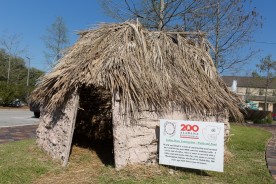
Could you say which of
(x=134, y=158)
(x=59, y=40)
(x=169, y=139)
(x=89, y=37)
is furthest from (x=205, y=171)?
(x=59, y=40)

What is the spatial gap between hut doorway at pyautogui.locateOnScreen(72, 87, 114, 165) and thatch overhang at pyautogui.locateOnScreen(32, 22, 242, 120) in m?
2.27

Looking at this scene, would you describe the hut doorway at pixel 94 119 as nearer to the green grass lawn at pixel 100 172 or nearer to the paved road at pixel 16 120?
the green grass lawn at pixel 100 172

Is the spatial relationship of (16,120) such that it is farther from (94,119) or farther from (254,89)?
(254,89)

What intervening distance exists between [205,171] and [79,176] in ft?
8.21

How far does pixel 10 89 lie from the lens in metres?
29.6

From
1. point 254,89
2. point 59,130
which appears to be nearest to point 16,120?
point 59,130

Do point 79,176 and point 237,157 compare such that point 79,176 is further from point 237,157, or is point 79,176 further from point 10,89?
point 10,89

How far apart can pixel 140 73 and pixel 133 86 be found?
0.39 m

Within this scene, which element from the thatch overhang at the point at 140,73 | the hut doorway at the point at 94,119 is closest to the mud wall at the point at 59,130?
the thatch overhang at the point at 140,73

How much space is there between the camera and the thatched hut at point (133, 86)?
20.8 feet

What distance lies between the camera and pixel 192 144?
6055mm

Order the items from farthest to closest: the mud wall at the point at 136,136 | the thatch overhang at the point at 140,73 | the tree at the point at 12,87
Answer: the tree at the point at 12,87, the thatch overhang at the point at 140,73, the mud wall at the point at 136,136

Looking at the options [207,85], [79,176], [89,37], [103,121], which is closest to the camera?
[79,176]

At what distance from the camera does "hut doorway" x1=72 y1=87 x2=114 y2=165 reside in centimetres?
978
